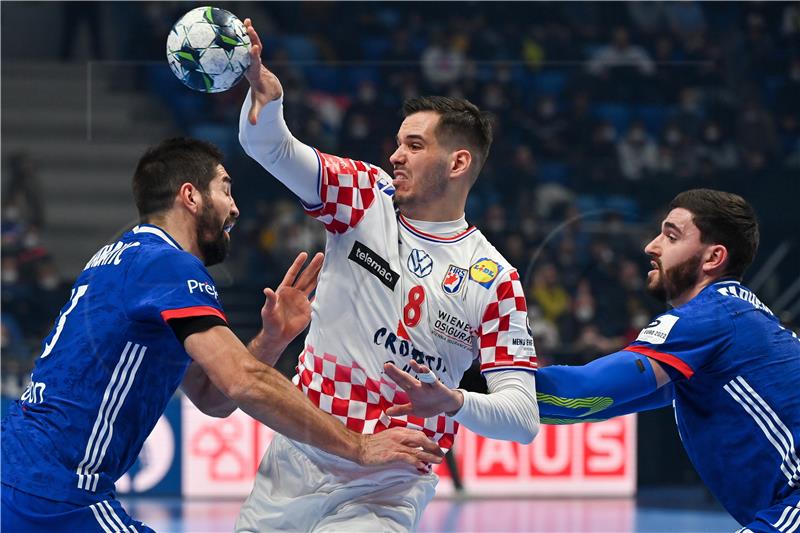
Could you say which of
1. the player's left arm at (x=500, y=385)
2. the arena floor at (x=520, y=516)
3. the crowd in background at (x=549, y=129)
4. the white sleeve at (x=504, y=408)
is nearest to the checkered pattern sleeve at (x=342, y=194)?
the player's left arm at (x=500, y=385)

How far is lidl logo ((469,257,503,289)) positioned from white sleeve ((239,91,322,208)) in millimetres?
627

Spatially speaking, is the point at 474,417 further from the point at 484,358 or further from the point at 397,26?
the point at 397,26

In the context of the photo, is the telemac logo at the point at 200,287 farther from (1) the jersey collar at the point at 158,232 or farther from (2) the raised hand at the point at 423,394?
(2) the raised hand at the point at 423,394

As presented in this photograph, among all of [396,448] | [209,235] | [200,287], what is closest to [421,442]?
Result: [396,448]

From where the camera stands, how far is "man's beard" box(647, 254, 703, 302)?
431cm

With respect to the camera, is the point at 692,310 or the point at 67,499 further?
the point at 692,310

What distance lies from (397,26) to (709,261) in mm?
5794

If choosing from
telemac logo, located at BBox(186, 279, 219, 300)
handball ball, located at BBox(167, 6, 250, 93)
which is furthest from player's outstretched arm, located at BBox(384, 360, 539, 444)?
handball ball, located at BBox(167, 6, 250, 93)

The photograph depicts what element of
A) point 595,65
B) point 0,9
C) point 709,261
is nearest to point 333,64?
point 595,65

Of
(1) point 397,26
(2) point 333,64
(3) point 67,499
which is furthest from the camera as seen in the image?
(1) point 397,26

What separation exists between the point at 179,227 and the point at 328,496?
1.09m

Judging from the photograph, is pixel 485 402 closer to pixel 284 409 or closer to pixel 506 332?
pixel 506 332

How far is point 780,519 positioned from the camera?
154 inches

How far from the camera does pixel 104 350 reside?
3617 millimetres
